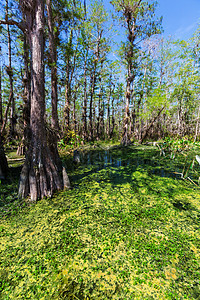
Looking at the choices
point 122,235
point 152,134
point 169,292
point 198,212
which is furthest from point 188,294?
point 152,134

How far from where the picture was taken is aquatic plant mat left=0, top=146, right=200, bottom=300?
1470 millimetres

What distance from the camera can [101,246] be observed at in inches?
79.0

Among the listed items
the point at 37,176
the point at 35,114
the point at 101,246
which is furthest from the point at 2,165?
the point at 101,246

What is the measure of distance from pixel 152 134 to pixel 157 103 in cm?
950

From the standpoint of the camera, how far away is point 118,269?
1.66 meters

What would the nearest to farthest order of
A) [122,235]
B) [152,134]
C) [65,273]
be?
[65,273] → [122,235] → [152,134]

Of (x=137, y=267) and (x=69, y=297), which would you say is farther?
(x=137, y=267)

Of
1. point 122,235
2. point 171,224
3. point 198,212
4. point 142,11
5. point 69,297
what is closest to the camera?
point 69,297

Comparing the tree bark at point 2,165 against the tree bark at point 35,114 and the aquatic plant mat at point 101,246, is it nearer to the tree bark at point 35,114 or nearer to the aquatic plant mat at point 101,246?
the aquatic plant mat at point 101,246

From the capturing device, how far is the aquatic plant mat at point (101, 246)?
1470mm

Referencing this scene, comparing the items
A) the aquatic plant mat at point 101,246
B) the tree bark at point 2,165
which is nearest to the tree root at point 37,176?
the aquatic plant mat at point 101,246

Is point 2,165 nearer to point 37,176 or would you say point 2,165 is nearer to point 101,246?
point 37,176

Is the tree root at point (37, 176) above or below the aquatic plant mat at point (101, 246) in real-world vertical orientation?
above

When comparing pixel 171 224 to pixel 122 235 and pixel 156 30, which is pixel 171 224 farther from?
pixel 156 30
